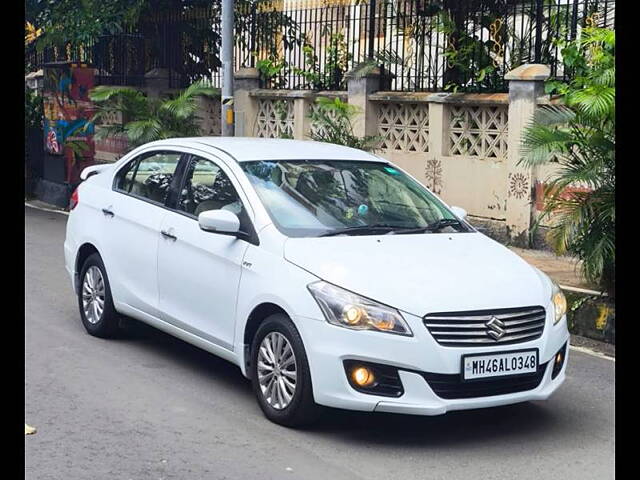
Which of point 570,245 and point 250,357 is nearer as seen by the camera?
point 250,357

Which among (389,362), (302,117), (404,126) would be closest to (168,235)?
(389,362)

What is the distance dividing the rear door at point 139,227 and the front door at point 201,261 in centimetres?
17

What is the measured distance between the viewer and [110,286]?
8570mm

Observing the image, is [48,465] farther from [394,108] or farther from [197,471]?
[394,108]

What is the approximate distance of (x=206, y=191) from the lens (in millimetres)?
7781

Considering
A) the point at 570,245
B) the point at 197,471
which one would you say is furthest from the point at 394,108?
the point at 197,471

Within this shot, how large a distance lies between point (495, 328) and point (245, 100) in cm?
1192

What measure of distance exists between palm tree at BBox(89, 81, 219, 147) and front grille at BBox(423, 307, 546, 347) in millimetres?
11114

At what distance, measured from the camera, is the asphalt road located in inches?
233

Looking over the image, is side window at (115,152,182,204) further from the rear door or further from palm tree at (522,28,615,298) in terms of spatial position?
palm tree at (522,28,615,298)

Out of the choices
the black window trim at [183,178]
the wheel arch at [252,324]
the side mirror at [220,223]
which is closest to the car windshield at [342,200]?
the black window trim at [183,178]

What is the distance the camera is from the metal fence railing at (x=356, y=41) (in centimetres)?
1376

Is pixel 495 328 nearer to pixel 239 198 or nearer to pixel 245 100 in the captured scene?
pixel 239 198

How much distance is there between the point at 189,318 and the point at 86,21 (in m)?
12.8
